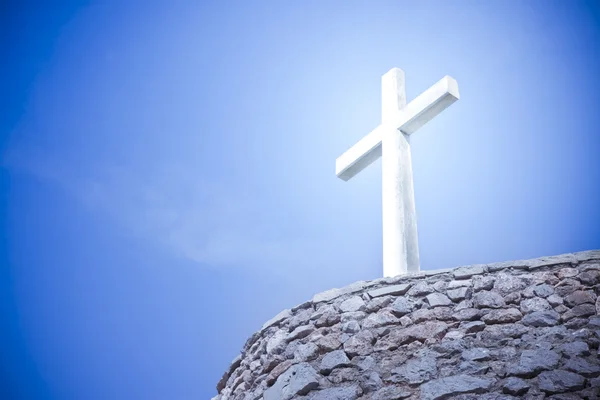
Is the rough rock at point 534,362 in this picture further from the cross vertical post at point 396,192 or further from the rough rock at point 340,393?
the cross vertical post at point 396,192

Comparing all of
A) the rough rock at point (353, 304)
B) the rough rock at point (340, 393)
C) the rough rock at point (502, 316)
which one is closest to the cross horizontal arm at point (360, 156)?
the rough rock at point (353, 304)

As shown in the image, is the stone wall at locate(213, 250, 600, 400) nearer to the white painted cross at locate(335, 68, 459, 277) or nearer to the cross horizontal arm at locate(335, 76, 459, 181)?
the white painted cross at locate(335, 68, 459, 277)

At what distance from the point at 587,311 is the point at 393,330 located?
3.96 ft

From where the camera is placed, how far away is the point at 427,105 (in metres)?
5.47

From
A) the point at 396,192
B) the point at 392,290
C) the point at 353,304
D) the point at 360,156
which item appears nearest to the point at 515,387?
the point at 392,290

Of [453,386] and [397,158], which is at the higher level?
[397,158]

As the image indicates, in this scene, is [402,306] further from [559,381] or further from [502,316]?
[559,381]

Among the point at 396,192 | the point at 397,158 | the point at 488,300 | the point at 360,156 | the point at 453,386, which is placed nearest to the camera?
the point at 453,386

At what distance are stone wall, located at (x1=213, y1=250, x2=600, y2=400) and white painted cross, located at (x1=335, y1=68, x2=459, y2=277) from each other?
28.2 inches

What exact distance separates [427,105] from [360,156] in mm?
916

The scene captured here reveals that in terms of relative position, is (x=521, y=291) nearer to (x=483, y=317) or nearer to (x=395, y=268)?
(x=483, y=317)

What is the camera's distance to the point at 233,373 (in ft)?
15.4

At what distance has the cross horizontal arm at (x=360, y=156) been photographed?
19.2 ft

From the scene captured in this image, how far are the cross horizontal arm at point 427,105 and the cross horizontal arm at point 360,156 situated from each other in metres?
0.26
